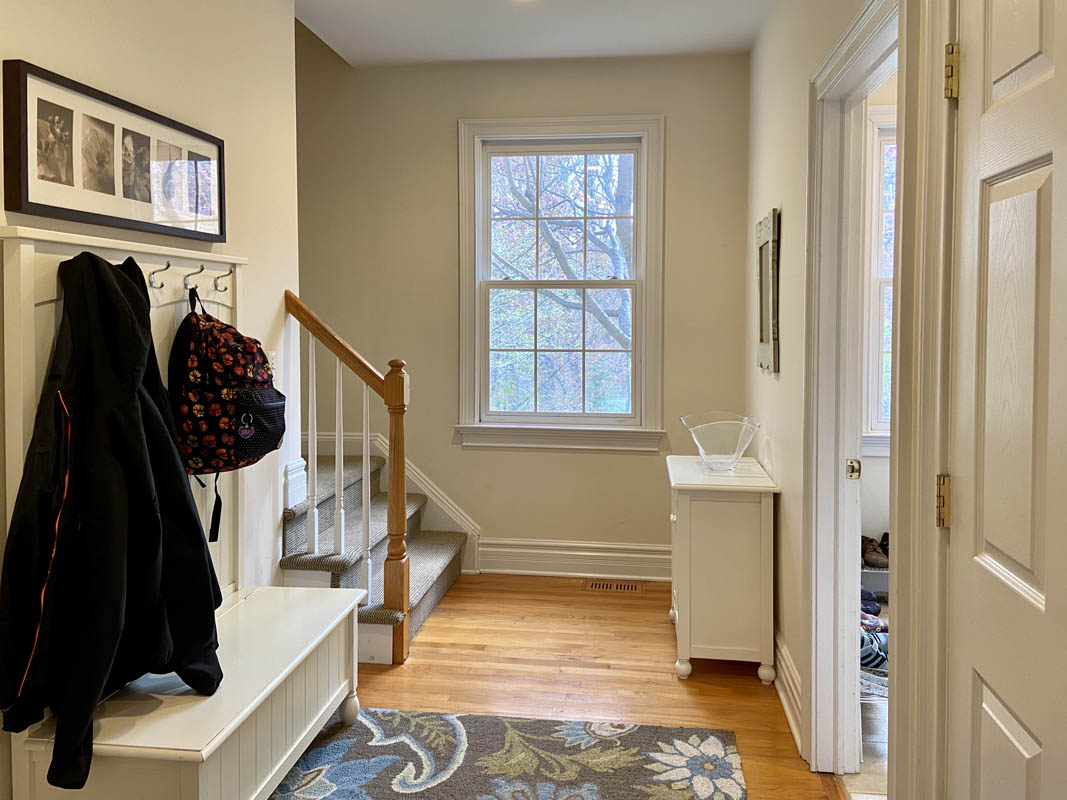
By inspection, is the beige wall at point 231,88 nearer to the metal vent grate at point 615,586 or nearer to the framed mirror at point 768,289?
the metal vent grate at point 615,586

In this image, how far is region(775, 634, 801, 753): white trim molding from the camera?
2748 mm

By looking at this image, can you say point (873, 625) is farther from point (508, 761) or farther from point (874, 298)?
point (874, 298)

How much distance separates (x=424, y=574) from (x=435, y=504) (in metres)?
0.79

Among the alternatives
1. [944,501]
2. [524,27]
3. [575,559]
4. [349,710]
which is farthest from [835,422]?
[524,27]

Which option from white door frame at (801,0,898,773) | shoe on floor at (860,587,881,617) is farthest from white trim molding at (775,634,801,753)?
shoe on floor at (860,587,881,617)

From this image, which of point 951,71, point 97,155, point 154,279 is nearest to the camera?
point 951,71

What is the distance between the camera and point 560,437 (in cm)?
447

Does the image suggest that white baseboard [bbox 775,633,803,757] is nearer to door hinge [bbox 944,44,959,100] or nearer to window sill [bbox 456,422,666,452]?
window sill [bbox 456,422,666,452]

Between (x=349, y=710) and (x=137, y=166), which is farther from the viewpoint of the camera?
(x=349, y=710)

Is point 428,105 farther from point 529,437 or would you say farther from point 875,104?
point 875,104

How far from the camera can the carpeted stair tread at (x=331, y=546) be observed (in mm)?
3230

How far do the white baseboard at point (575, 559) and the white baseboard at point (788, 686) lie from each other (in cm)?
127

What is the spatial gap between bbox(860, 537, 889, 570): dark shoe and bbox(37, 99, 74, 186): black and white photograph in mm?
3429

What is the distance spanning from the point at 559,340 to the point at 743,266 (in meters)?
1.02
